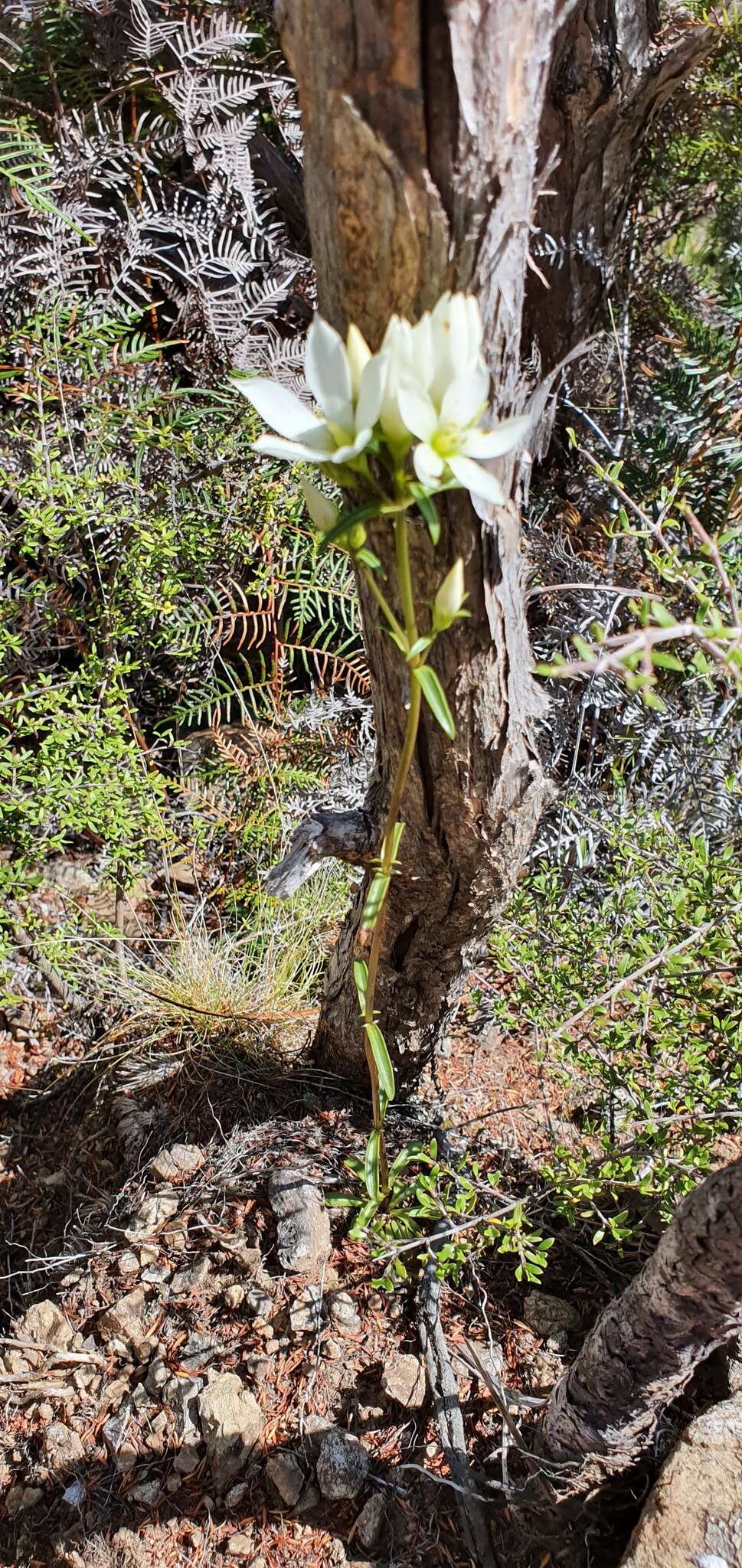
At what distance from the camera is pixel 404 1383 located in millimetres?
1385

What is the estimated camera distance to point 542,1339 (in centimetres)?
146

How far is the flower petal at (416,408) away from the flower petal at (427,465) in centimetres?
1

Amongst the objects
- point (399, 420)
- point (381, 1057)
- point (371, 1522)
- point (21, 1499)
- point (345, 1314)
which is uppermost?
point (399, 420)

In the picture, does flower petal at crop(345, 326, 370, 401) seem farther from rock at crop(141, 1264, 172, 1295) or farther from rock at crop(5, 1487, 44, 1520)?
rock at crop(5, 1487, 44, 1520)

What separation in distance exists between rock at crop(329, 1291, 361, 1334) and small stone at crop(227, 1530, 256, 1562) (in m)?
0.27

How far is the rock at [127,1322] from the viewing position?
1506mm

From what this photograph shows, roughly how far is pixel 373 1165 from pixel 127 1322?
1.90ft

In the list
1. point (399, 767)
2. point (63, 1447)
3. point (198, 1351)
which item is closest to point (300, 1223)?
point (198, 1351)

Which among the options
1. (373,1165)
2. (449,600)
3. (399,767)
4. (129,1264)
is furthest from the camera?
(129,1264)

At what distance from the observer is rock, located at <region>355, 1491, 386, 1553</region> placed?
128 centimetres

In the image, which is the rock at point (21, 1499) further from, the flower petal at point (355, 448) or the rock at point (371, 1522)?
the flower petal at point (355, 448)

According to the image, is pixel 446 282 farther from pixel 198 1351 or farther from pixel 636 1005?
pixel 198 1351

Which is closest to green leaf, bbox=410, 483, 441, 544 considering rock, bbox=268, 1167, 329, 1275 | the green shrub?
the green shrub

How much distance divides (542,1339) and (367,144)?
5.08 ft
